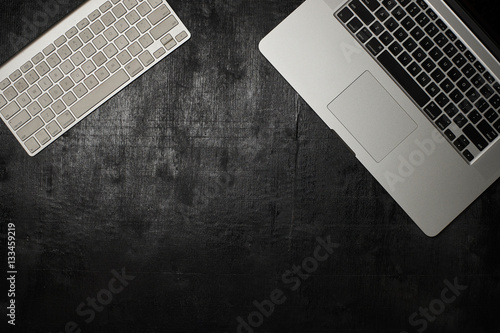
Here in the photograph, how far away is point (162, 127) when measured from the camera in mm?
1032

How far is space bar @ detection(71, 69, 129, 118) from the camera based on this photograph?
3.28 feet

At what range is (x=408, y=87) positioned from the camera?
984mm

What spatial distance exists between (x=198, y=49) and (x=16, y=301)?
2.11 ft

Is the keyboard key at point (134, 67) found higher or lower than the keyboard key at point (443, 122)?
higher

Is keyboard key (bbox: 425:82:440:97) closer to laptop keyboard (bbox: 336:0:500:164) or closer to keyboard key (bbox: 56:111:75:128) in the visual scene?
laptop keyboard (bbox: 336:0:500:164)

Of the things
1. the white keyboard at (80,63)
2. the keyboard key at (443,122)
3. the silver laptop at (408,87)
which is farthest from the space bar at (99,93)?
the keyboard key at (443,122)

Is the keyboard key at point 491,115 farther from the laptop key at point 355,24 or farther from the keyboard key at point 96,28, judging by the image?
the keyboard key at point 96,28

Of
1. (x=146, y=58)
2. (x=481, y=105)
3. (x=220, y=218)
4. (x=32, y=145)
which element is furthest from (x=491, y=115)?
(x=32, y=145)

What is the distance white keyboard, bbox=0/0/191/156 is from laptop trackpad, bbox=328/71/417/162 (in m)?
0.36

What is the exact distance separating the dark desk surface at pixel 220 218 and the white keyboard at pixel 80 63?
32 mm

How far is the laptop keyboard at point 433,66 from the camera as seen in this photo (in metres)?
0.98

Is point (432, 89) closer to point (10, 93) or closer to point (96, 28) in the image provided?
point (96, 28)

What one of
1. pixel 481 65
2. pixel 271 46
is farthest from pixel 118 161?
pixel 481 65

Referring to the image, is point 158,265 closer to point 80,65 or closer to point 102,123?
point 102,123
